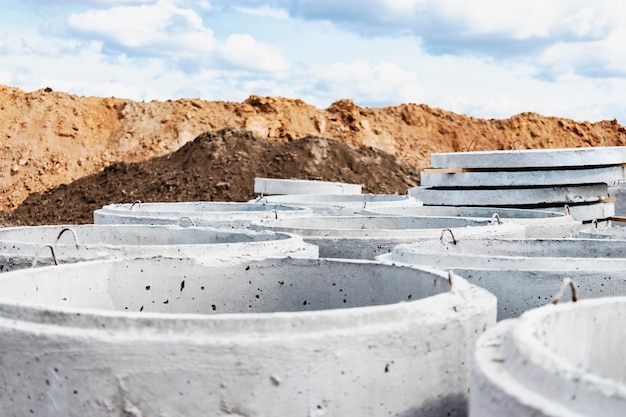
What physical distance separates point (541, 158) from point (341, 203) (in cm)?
259

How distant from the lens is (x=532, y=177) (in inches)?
352

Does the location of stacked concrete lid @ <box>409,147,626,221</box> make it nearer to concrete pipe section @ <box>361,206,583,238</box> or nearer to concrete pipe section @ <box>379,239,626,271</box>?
concrete pipe section @ <box>361,206,583,238</box>

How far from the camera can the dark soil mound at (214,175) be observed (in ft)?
66.0

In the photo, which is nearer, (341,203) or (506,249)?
(506,249)

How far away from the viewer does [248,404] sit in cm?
260

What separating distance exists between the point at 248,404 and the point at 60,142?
1259 inches

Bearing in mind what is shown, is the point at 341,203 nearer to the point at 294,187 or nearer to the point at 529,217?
the point at 529,217

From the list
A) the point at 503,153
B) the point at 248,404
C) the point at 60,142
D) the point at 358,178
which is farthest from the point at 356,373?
the point at 60,142

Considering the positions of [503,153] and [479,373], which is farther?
[503,153]

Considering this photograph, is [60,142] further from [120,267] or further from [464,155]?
[120,267]

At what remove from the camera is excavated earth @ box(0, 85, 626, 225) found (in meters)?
21.0

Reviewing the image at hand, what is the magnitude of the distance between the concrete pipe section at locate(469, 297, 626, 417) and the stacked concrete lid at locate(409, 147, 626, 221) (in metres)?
6.11

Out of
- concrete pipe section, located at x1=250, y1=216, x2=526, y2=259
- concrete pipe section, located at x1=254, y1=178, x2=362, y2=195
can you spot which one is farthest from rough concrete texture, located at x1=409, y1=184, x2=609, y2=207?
concrete pipe section, located at x1=254, y1=178, x2=362, y2=195

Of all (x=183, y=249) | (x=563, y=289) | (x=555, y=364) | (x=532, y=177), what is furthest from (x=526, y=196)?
(x=555, y=364)
